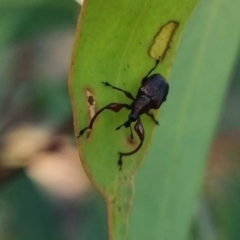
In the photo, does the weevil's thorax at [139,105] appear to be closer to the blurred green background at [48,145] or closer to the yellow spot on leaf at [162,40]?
the yellow spot on leaf at [162,40]

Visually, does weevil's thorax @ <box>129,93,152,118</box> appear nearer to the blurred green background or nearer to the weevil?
the weevil

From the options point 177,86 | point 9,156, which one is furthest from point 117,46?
point 9,156

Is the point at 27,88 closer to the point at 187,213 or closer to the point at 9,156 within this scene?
the point at 9,156

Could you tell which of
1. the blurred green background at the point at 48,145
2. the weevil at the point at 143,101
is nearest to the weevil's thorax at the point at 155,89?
the weevil at the point at 143,101

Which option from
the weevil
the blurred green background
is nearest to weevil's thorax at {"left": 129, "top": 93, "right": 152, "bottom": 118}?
the weevil

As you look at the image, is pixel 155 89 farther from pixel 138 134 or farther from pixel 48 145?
pixel 48 145

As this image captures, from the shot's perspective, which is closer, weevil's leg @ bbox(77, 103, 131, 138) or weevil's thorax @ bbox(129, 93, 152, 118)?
weevil's leg @ bbox(77, 103, 131, 138)
